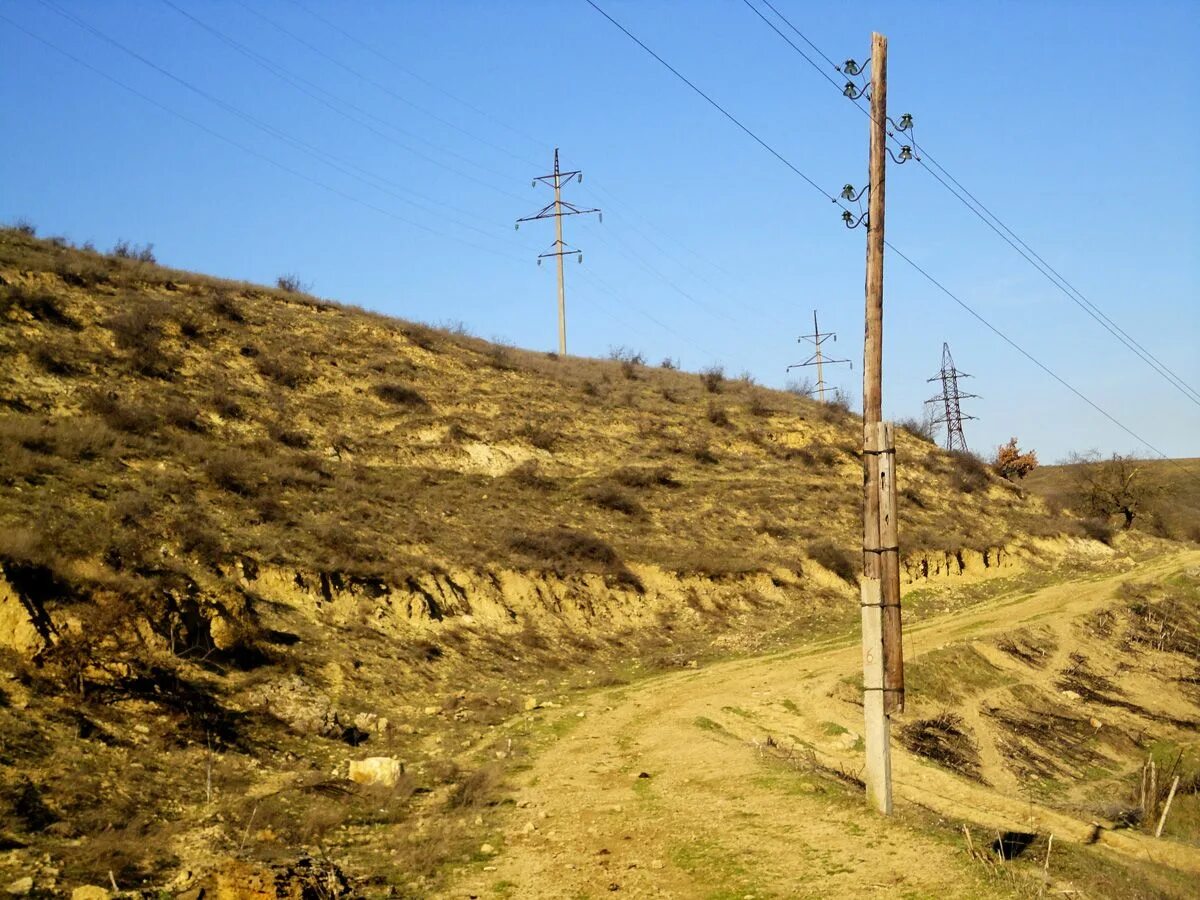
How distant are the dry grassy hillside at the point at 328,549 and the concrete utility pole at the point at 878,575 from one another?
15.7 feet

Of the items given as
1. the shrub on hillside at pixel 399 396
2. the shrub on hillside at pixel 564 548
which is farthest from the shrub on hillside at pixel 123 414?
the shrub on hillside at pixel 399 396

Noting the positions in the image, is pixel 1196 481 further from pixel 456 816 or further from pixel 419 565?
pixel 456 816

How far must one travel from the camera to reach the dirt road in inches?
365

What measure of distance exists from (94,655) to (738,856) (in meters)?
9.31

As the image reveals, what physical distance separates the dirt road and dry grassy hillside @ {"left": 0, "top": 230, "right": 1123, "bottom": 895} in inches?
43.8

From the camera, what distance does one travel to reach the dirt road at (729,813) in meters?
9.27

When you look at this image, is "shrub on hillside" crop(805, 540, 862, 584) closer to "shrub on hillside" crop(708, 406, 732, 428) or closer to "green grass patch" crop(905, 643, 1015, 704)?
"green grass patch" crop(905, 643, 1015, 704)

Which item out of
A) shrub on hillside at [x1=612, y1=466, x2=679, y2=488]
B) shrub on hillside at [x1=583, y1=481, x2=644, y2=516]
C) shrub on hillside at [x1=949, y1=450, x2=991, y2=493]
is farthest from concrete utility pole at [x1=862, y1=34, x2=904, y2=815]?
shrub on hillside at [x1=949, y1=450, x2=991, y2=493]

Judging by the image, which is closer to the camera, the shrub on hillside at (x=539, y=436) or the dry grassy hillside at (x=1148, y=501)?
the shrub on hillside at (x=539, y=436)

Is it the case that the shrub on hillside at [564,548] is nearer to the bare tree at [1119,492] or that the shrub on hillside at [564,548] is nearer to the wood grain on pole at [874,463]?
the wood grain on pole at [874,463]

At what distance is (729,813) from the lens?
11.4m

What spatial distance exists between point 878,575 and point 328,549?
14272mm

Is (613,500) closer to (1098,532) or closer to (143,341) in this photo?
(143,341)

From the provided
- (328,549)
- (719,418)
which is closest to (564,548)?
(328,549)
